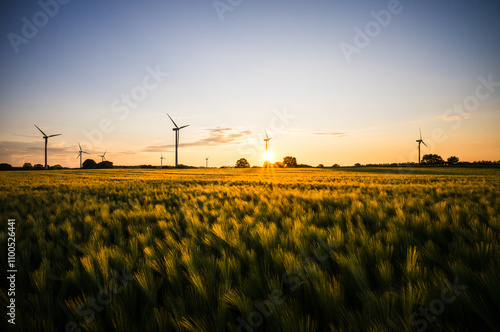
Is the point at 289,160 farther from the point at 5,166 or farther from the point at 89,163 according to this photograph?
the point at 5,166

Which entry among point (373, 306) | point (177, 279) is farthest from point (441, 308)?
point (177, 279)

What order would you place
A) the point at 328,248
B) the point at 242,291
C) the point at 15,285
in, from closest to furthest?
the point at 242,291, the point at 15,285, the point at 328,248

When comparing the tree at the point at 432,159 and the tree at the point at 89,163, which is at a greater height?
the tree at the point at 432,159

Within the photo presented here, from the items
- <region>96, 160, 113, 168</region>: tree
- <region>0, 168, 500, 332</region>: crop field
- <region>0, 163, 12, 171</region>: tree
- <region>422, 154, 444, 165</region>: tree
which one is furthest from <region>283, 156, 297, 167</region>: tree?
<region>0, 168, 500, 332</region>: crop field

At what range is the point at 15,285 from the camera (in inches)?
62.1

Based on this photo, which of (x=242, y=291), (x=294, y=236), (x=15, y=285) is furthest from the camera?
(x=294, y=236)

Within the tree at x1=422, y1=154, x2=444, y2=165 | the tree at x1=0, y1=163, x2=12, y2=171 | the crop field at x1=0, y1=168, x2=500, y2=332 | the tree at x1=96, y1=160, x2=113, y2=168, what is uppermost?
the tree at x1=422, y1=154, x2=444, y2=165

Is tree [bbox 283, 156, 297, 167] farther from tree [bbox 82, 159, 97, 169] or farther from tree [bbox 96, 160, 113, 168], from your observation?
tree [bbox 82, 159, 97, 169]

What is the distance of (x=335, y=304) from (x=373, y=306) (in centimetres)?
17

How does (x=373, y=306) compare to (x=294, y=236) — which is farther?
(x=294, y=236)

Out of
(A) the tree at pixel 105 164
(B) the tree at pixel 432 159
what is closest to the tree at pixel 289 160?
(B) the tree at pixel 432 159

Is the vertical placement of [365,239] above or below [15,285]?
above

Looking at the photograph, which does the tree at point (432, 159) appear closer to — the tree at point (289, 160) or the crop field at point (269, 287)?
the tree at point (289, 160)

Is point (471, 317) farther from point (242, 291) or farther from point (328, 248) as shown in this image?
point (242, 291)
